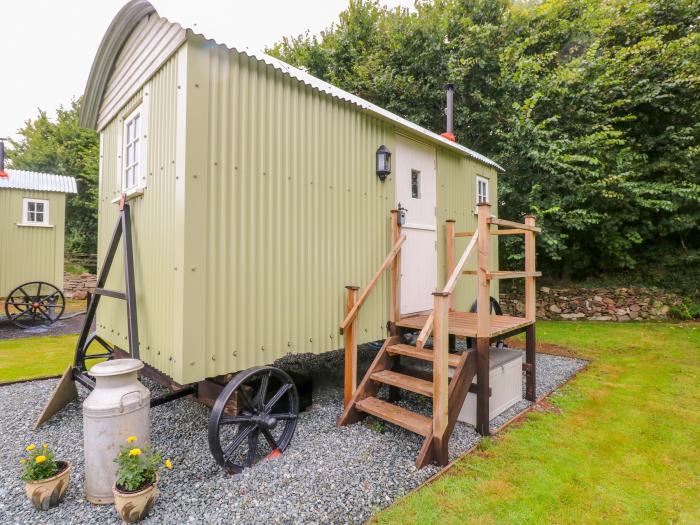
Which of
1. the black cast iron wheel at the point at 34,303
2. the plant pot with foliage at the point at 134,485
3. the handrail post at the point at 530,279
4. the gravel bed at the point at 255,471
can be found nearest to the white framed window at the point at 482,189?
the handrail post at the point at 530,279

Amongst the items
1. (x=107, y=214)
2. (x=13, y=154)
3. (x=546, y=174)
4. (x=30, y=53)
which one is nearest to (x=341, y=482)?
(x=107, y=214)

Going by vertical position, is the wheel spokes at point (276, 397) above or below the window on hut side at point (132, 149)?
below

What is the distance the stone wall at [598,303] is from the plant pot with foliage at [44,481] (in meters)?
11.2

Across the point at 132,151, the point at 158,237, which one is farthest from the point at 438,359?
the point at 132,151

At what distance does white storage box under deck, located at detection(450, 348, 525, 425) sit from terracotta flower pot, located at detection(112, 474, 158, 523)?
3.11 metres

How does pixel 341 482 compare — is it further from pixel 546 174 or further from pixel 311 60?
pixel 311 60

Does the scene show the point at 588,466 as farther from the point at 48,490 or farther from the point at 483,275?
the point at 48,490

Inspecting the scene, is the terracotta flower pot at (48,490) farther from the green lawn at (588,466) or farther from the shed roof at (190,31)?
the shed roof at (190,31)

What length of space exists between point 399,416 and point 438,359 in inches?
29.3

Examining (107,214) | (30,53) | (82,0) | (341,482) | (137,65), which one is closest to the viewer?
(341,482)

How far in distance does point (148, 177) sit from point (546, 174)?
1017 cm

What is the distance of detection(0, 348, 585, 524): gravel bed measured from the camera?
2480mm

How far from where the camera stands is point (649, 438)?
3818mm

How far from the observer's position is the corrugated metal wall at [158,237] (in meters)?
3.24
